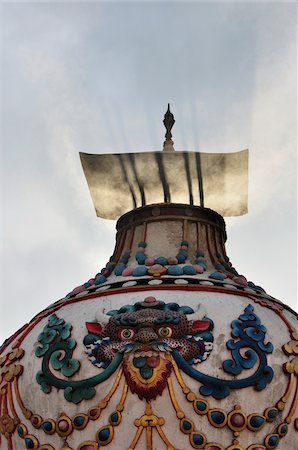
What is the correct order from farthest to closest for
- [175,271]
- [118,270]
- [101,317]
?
[118,270], [175,271], [101,317]

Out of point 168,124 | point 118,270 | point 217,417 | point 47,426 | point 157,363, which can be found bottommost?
A: point 47,426

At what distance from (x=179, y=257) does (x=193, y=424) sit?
1.96m

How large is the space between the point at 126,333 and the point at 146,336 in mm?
187

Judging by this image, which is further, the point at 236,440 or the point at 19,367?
the point at 19,367

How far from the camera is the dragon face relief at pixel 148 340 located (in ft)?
21.4

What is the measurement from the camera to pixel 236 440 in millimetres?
6359

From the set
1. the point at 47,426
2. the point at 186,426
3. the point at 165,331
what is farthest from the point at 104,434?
the point at 165,331

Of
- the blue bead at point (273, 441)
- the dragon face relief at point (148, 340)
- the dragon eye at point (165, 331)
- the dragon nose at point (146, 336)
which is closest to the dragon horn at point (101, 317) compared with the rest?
the dragon face relief at point (148, 340)

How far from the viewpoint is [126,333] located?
6.81 m

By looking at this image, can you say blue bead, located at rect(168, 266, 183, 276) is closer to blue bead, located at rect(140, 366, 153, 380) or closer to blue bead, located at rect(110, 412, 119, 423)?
blue bead, located at rect(140, 366, 153, 380)

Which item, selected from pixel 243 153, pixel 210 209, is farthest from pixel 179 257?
pixel 243 153

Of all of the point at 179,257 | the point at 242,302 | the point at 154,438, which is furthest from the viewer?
the point at 179,257

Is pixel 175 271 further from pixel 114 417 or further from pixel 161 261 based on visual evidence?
pixel 114 417

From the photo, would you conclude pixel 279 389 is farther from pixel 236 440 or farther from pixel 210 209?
pixel 210 209
